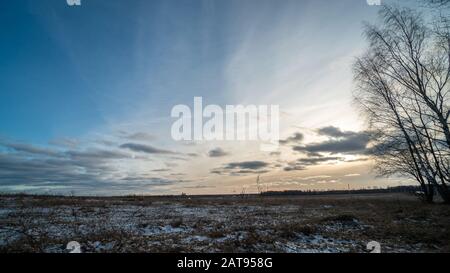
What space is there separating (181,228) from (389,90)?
18.3 metres

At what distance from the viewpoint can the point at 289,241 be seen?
31.6ft

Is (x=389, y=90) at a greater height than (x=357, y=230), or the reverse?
(x=389, y=90)

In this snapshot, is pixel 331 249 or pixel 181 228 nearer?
pixel 331 249

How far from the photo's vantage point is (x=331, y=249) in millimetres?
8625
